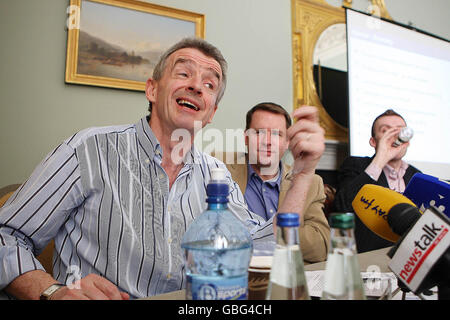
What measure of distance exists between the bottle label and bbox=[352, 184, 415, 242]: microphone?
0.94ft

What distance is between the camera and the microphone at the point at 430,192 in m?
0.64

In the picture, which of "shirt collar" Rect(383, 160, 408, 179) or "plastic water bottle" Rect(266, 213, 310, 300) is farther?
"shirt collar" Rect(383, 160, 408, 179)

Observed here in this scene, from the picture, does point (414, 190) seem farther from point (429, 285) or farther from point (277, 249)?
point (277, 249)

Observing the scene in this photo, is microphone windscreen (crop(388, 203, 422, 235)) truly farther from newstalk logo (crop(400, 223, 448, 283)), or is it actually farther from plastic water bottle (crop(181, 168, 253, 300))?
plastic water bottle (crop(181, 168, 253, 300))

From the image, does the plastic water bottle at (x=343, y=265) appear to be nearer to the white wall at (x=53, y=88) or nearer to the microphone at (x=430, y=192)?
the microphone at (x=430, y=192)

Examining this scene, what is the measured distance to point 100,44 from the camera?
6.06 feet

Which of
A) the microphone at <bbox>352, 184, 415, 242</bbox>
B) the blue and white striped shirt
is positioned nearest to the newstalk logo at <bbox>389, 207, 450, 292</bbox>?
the microphone at <bbox>352, 184, 415, 242</bbox>

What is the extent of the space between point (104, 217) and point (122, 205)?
0.05 m

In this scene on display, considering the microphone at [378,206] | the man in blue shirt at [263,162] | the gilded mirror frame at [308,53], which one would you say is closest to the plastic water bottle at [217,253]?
the microphone at [378,206]

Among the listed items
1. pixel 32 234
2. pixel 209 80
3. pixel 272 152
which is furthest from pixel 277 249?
pixel 272 152

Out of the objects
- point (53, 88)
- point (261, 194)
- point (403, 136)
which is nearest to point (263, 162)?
point (261, 194)

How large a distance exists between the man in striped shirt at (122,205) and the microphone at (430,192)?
0.24 metres

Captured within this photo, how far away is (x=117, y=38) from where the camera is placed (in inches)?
74.1

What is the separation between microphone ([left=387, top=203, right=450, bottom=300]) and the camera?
383 millimetres
